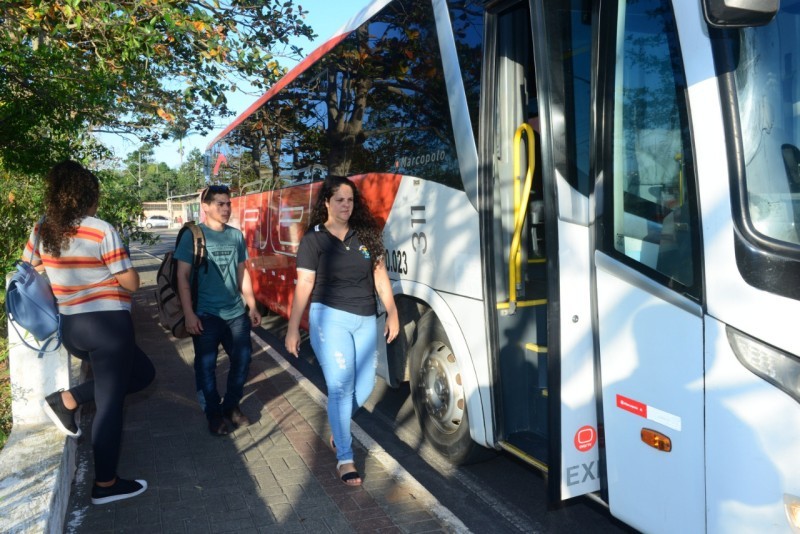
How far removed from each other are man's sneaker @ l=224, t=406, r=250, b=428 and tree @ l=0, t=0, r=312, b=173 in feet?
10.6

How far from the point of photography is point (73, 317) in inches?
169

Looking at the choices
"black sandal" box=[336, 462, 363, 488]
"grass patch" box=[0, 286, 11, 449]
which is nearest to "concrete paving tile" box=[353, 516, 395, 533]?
"black sandal" box=[336, 462, 363, 488]

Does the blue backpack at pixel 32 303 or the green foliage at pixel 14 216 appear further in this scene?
the green foliage at pixel 14 216

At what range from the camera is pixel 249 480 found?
4.81m

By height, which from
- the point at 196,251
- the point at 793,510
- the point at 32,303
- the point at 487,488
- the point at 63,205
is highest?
the point at 63,205

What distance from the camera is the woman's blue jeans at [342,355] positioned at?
4.66 m

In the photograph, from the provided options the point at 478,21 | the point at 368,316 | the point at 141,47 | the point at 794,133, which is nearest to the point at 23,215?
the point at 141,47

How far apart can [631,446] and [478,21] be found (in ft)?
8.65

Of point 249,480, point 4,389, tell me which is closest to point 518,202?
point 249,480

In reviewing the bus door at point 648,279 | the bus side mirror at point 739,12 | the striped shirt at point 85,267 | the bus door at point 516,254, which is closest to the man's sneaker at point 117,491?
the striped shirt at point 85,267

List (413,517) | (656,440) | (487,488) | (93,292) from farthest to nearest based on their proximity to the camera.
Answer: (487,488), (93,292), (413,517), (656,440)

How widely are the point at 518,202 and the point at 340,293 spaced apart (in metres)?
1.31

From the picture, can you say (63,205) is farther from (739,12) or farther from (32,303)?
(739,12)

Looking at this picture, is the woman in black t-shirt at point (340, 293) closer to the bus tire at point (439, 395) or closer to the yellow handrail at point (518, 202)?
the bus tire at point (439, 395)
